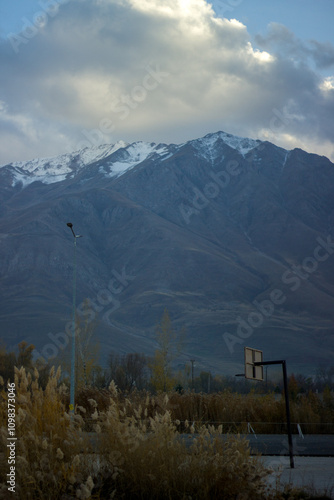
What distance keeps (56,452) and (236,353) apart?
143 meters

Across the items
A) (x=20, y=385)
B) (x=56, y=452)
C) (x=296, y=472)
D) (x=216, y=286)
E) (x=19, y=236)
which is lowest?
(x=296, y=472)

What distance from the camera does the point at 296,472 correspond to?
13.2 m

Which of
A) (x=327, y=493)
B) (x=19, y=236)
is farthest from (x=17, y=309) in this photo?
(x=327, y=493)

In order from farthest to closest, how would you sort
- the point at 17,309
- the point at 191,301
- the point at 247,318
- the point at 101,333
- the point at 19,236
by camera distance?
the point at 19,236, the point at 191,301, the point at 247,318, the point at 17,309, the point at 101,333

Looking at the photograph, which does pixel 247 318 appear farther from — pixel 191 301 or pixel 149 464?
pixel 149 464

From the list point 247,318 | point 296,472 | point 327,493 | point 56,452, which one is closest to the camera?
point 56,452

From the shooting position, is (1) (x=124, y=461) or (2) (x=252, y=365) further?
(2) (x=252, y=365)

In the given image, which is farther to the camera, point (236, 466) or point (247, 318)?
point (247, 318)

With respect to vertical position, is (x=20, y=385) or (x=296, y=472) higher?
(x=20, y=385)

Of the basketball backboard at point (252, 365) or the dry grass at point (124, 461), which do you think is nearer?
the dry grass at point (124, 461)

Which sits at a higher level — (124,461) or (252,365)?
(252,365)

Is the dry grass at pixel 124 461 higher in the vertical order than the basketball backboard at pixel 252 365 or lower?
lower

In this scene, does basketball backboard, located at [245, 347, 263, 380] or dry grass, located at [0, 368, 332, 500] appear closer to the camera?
dry grass, located at [0, 368, 332, 500]

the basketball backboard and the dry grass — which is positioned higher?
the basketball backboard
